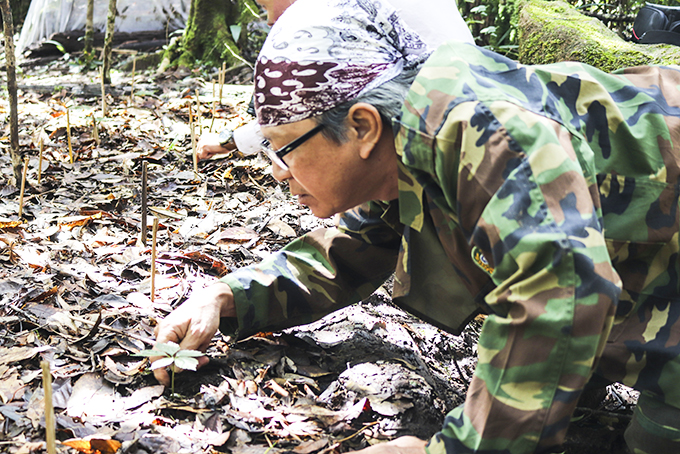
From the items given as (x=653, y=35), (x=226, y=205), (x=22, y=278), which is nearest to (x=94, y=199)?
(x=226, y=205)

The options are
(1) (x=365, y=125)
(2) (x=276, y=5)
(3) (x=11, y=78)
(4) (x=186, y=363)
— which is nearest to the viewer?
(1) (x=365, y=125)

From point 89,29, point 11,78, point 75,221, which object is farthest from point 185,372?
point 89,29

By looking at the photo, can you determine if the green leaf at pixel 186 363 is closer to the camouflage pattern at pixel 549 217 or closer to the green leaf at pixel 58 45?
the camouflage pattern at pixel 549 217

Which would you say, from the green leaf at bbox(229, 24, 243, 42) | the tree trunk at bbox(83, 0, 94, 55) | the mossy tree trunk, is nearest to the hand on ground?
the mossy tree trunk

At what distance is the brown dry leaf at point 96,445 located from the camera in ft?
4.85

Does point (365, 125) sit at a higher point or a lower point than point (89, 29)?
higher

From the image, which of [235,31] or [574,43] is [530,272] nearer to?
[574,43]

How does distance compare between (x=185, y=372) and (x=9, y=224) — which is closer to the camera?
(x=185, y=372)

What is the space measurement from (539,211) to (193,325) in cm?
117

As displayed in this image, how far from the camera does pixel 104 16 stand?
9.92 meters

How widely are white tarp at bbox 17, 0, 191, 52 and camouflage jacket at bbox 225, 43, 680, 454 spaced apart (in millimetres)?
9319

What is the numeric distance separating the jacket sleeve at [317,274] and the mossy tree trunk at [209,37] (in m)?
6.17

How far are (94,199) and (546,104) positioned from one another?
109 inches

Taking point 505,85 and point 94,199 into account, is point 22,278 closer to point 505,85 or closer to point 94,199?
point 94,199
